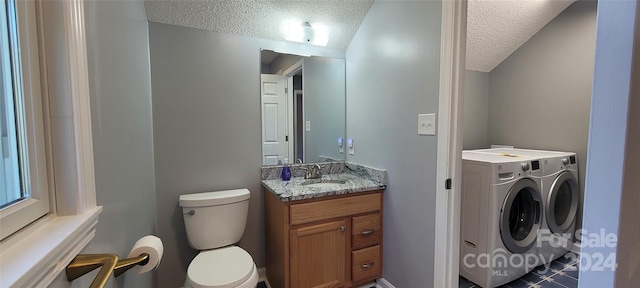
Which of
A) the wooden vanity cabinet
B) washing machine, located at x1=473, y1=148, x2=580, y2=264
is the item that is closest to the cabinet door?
the wooden vanity cabinet

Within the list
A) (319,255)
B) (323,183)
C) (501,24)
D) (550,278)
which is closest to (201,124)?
(323,183)

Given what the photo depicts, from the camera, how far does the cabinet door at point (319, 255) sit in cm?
162

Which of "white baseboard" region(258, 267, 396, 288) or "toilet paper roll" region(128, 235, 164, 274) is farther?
"white baseboard" region(258, 267, 396, 288)

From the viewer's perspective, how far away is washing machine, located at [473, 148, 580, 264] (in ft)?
6.83

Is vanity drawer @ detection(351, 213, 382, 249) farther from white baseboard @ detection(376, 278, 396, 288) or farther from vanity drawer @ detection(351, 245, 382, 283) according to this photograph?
white baseboard @ detection(376, 278, 396, 288)

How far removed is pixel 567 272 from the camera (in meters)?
2.11

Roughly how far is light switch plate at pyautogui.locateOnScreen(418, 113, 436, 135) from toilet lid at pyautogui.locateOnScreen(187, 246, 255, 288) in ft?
4.08

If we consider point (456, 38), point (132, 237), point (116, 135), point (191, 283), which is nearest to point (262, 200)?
point (191, 283)

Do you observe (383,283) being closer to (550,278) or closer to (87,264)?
(550,278)

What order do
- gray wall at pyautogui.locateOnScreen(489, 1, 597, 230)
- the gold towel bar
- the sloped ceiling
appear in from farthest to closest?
gray wall at pyautogui.locateOnScreen(489, 1, 597, 230) → the sloped ceiling → the gold towel bar

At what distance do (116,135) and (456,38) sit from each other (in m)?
1.57

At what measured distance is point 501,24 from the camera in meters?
2.42

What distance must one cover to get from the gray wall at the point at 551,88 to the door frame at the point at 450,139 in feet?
6.40

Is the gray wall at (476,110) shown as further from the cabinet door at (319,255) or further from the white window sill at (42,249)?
the white window sill at (42,249)
